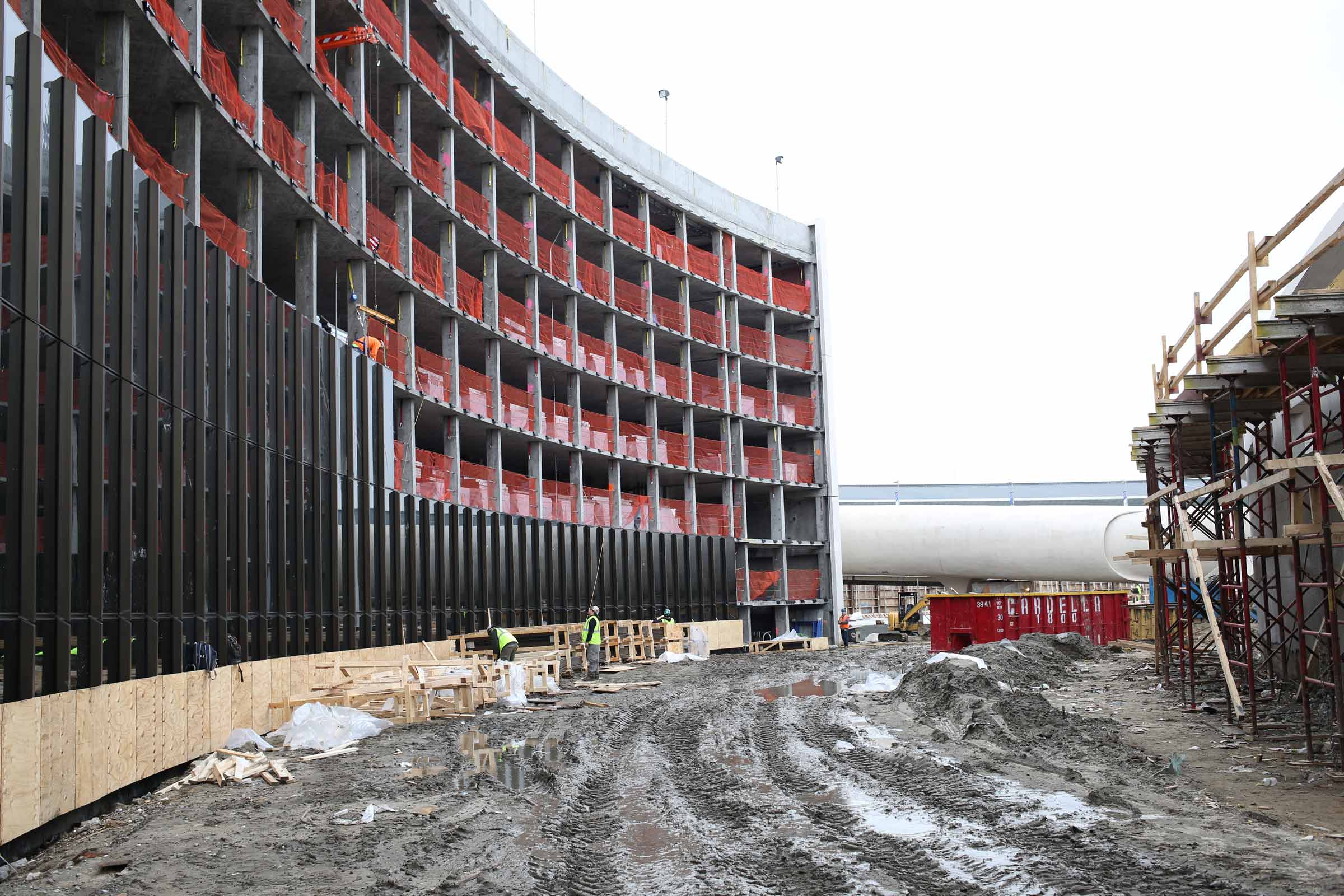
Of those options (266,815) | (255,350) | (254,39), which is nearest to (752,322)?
(254,39)

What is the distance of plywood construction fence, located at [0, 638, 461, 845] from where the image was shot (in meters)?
10.5

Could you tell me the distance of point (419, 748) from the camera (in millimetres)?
16781

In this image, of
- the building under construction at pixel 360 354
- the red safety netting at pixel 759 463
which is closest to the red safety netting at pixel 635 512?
the building under construction at pixel 360 354

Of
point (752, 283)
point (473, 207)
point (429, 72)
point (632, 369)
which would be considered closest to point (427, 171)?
point (429, 72)

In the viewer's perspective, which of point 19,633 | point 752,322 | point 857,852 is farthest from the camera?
point 752,322

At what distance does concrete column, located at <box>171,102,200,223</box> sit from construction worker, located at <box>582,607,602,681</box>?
14.1m

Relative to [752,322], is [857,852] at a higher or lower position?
lower

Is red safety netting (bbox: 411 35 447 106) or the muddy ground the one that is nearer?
the muddy ground

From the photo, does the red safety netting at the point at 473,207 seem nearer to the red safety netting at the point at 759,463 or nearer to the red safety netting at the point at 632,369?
the red safety netting at the point at 632,369

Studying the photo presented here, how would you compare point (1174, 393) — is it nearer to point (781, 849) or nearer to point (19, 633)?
point (781, 849)

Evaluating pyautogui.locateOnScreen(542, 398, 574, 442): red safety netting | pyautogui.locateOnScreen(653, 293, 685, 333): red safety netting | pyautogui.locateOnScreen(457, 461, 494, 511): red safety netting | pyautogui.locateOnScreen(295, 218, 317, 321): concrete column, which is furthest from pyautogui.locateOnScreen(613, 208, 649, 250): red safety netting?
pyautogui.locateOnScreen(295, 218, 317, 321): concrete column

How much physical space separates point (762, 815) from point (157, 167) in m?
13.5

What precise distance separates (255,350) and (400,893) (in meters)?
12.2

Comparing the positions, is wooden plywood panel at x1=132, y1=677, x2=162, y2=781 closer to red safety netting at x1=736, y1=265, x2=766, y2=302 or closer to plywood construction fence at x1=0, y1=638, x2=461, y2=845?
plywood construction fence at x1=0, y1=638, x2=461, y2=845
